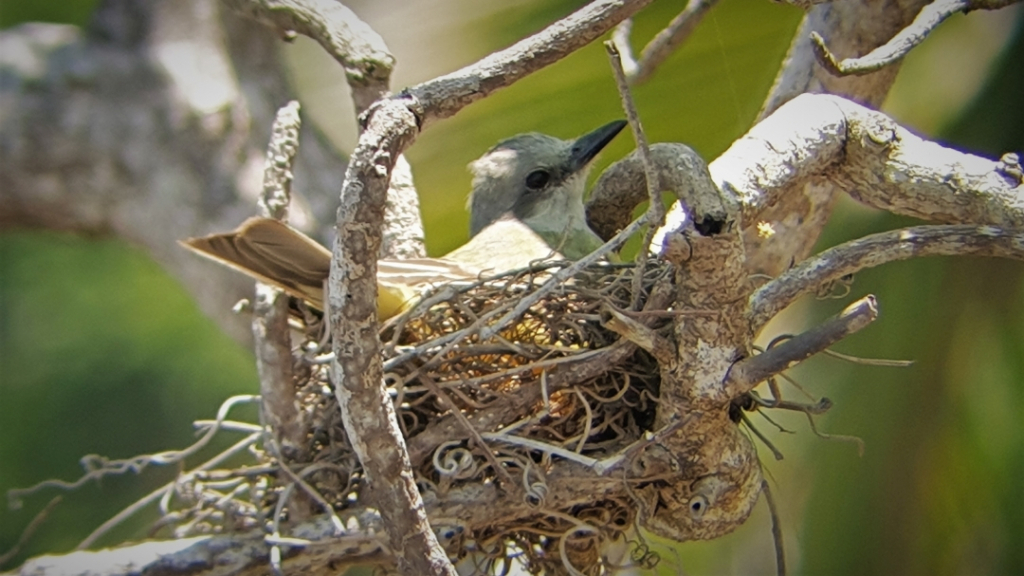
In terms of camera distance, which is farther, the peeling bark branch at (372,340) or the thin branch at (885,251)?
the thin branch at (885,251)

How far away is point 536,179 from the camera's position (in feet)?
9.49

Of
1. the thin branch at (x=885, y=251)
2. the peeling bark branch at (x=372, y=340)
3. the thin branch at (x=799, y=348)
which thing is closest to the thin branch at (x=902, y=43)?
the thin branch at (x=885, y=251)

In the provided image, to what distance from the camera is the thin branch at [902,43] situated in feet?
6.22

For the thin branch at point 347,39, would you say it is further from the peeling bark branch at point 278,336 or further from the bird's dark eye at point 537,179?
the bird's dark eye at point 537,179

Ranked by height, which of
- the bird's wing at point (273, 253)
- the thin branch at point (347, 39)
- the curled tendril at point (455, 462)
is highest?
the thin branch at point (347, 39)

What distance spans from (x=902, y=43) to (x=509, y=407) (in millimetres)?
993

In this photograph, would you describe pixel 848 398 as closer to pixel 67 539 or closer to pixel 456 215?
pixel 456 215

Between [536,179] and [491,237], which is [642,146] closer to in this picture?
[491,237]

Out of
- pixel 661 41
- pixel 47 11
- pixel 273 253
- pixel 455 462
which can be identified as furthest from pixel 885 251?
pixel 47 11

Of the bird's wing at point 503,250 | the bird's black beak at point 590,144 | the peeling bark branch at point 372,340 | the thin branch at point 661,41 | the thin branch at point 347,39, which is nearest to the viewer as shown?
the peeling bark branch at point 372,340

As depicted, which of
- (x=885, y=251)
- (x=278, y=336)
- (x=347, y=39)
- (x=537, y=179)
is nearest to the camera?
(x=885, y=251)

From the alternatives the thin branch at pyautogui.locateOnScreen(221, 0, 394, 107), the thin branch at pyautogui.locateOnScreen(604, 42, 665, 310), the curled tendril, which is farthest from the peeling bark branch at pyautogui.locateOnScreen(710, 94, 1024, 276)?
the thin branch at pyautogui.locateOnScreen(221, 0, 394, 107)

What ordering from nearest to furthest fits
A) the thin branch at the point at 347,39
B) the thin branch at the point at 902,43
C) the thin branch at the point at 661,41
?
1. the thin branch at the point at 902,43
2. the thin branch at the point at 347,39
3. the thin branch at the point at 661,41

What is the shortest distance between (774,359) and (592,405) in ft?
1.44
